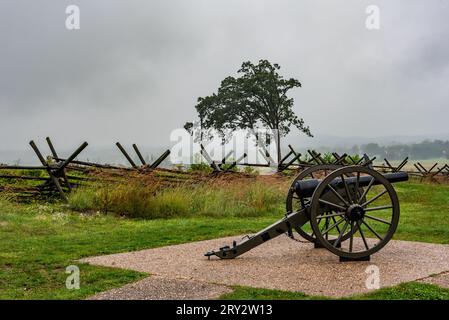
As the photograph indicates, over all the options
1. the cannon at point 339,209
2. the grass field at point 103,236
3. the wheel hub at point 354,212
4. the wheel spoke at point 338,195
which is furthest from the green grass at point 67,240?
the wheel hub at point 354,212

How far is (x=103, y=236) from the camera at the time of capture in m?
10.6

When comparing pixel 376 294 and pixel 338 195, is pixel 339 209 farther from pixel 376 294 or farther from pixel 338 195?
pixel 376 294

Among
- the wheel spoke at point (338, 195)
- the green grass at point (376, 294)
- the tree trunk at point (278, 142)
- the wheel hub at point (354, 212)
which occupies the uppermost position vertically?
the tree trunk at point (278, 142)

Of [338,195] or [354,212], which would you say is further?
[354,212]

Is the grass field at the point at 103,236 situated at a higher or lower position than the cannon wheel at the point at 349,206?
lower

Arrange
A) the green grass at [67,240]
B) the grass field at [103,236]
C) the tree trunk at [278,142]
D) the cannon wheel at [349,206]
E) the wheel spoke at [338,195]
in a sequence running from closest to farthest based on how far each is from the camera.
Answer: the grass field at [103,236] < the green grass at [67,240] < the cannon wheel at [349,206] < the wheel spoke at [338,195] < the tree trunk at [278,142]

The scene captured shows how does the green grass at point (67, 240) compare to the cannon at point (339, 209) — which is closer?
the green grass at point (67, 240)

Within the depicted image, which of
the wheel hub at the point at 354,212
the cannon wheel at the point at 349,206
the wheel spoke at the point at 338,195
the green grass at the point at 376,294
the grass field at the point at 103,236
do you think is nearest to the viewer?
the green grass at the point at 376,294

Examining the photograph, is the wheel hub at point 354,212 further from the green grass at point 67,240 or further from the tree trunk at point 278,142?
the tree trunk at point 278,142

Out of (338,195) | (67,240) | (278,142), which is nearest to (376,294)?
(338,195)

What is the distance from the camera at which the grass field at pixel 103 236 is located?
6.03 metres

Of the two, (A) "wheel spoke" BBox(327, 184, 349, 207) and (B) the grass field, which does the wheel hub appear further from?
(B) the grass field
